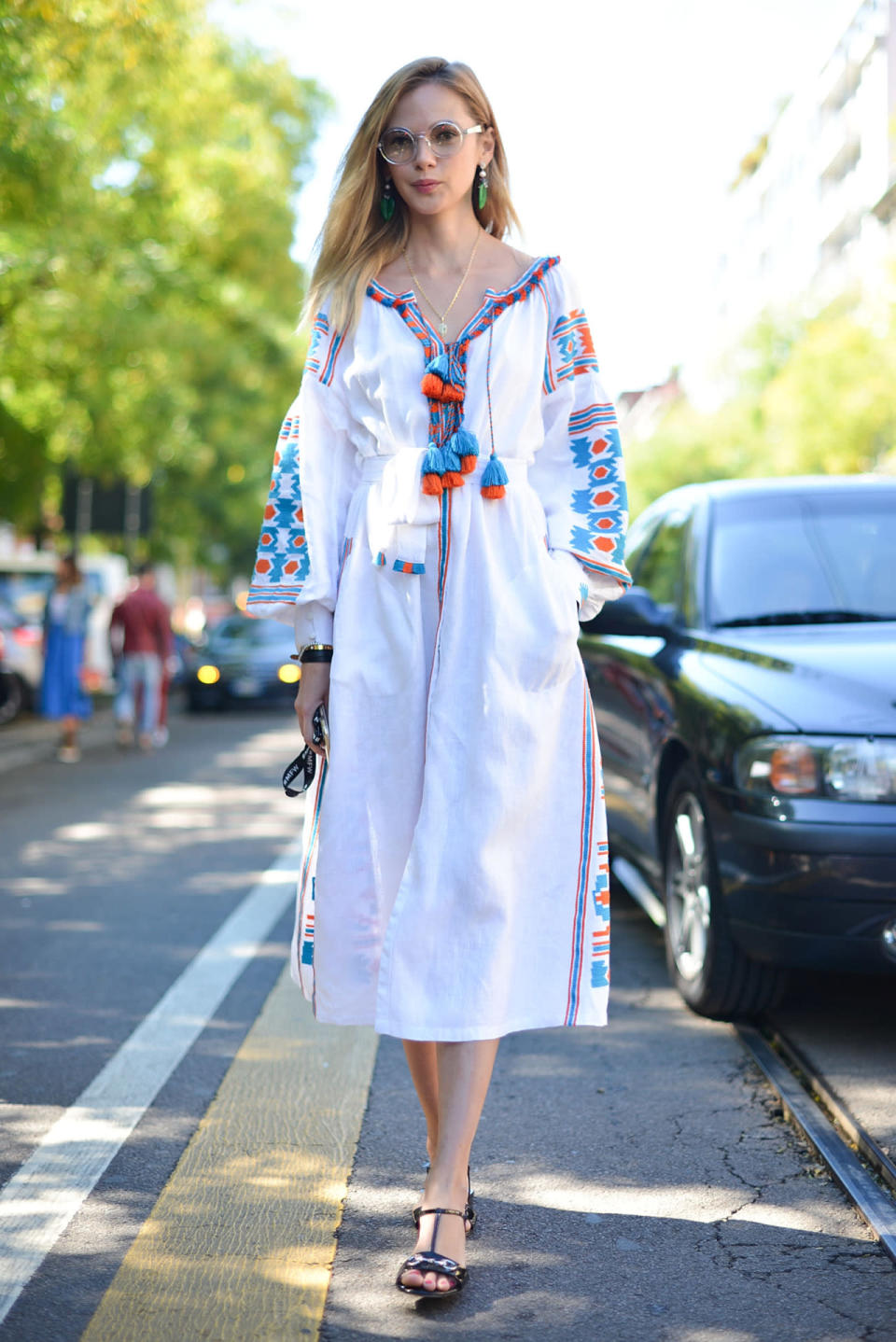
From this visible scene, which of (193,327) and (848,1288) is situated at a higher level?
(193,327)

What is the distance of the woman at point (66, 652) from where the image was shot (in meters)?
14.2

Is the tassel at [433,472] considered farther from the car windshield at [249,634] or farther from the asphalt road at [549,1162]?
the car windshield at [249,634]

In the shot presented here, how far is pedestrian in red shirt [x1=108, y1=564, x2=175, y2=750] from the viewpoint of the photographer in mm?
15031

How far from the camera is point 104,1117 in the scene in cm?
377

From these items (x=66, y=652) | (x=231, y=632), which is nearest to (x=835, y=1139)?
(x=66, y=652)

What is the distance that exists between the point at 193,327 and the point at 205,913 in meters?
16.1

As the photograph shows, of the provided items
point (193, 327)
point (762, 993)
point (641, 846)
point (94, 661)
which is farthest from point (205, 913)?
point (94, 661)

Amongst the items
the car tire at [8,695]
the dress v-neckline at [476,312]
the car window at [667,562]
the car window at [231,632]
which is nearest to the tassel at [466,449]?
the dress v-neckline at [476,312]

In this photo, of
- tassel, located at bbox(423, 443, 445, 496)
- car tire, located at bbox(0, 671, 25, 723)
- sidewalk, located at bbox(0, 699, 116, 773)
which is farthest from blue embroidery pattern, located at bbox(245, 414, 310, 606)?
car tire, located at bbox(0, 671, 25, 723)

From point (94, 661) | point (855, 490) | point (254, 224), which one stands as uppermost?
point (254, 224)

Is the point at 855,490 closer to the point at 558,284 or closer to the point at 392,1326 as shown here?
the point at 558,284

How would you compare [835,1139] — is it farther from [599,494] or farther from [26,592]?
[26,592]

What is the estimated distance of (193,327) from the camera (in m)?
21.4

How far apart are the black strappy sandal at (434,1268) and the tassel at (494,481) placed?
1243 mm
